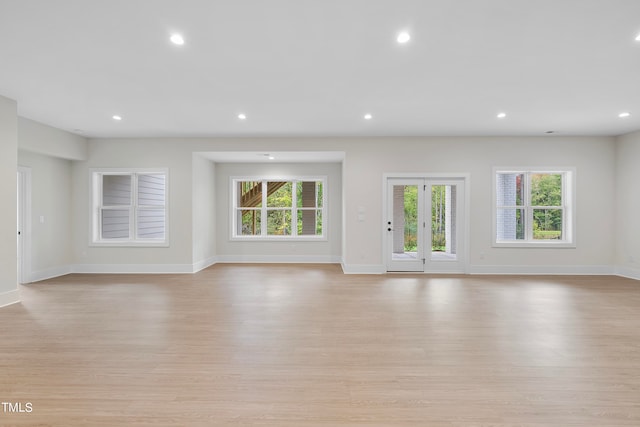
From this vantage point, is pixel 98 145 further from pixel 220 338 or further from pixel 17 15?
pixel 220 338

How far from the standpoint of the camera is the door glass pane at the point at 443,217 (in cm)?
699

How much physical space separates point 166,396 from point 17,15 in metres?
3.19

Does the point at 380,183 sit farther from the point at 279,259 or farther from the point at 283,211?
the point at 279,259

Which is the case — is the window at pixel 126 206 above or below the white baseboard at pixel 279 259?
above

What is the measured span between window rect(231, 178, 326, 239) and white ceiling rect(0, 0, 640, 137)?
118 inches

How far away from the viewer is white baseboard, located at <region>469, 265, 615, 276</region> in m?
6.75

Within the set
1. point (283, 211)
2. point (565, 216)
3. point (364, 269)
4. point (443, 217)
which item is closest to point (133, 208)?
point (283, 211)

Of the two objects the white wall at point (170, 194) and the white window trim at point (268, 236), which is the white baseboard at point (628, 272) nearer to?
the white window trim at point (268, 236)

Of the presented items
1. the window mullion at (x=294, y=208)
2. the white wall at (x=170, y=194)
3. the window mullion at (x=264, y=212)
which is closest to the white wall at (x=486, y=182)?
the window mullion at (x=294, y=208)

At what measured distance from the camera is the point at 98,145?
7012 millimetres

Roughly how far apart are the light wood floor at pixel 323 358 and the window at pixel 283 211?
3.42 m

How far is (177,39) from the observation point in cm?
298

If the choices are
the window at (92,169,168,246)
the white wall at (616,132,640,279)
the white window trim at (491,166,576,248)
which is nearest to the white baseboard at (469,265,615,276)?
the white wall at (616,132,640,279)

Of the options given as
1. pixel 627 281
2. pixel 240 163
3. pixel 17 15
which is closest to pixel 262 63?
pixel 17 15
